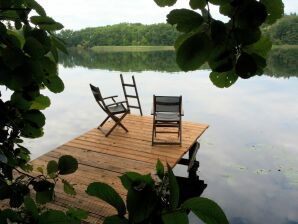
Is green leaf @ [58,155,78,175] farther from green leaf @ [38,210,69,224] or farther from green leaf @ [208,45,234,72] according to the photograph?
green leaf @ [208,45,234,72]

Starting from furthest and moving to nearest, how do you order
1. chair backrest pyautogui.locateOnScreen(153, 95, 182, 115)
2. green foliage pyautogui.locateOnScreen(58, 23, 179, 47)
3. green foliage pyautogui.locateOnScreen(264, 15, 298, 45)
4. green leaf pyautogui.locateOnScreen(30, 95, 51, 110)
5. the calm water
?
green foliage pyautogui.locateOnScreen(58, 23, 179, 47) < green foliage pyautogui.locateOnScreen(264, 15, 298, 45) < the calm water < chair backrest pyautogui.locateOnScreen(153, 95, 182, 115) < green leaf pyautogui.locateOnScreen(30, 95, 51, 110)

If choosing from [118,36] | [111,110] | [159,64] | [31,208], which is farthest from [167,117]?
[118,36]

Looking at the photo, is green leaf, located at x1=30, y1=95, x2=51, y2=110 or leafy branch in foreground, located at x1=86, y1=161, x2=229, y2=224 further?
green leaf, located at x1=30, y1=95, x2=51, y2=110

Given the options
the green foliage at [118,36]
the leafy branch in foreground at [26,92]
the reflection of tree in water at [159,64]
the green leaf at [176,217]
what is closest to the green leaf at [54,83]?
the leafy branch in foreground at [26,92]

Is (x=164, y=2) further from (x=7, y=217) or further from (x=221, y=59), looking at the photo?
(x=7, y=217)

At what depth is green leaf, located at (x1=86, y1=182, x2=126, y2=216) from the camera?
1.68 feet

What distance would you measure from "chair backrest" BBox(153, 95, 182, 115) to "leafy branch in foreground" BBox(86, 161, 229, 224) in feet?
23.0


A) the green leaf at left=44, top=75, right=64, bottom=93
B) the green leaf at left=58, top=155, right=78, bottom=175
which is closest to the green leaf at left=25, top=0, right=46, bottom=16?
the green leaf at left=44, top=75, right=64, bottom=93

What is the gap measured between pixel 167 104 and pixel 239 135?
6.38 meters

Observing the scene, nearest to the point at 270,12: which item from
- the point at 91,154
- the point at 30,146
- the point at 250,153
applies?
the point at 91,154

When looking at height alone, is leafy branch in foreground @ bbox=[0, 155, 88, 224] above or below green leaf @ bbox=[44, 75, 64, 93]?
below

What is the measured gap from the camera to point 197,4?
1.92 ft

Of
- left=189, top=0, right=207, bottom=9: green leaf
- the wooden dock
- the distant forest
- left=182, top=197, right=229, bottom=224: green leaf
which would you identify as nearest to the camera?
left=182, top=197, right=229, bottom=224: green leaf

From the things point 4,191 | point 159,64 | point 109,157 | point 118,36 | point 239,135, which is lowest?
point 159,64
